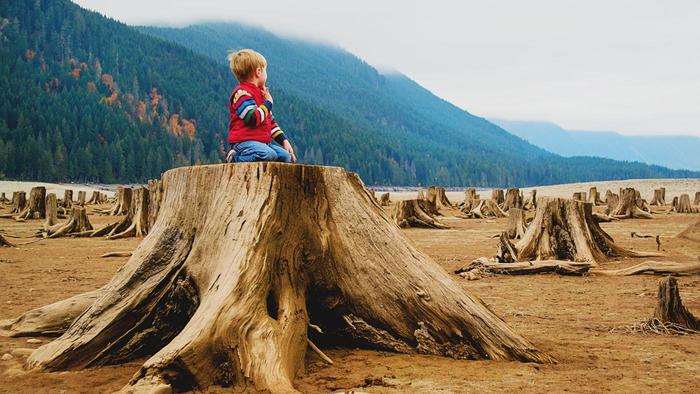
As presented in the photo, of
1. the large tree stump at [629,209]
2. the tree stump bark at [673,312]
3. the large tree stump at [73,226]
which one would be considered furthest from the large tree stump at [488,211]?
the tree stump bark at [673,312]

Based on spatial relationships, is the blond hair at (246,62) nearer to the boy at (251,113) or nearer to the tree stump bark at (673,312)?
the boy at (251,113)

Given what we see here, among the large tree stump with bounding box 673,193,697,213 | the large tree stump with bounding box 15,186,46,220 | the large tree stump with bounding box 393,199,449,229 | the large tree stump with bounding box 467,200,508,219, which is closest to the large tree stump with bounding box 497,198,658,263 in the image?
the large tree stump with bounding box 393,199,449,229

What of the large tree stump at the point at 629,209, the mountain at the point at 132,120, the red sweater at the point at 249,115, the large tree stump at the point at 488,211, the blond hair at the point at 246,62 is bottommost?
the large tree stump at the point at 488,211

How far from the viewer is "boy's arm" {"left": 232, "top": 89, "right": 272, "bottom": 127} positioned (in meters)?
4.76

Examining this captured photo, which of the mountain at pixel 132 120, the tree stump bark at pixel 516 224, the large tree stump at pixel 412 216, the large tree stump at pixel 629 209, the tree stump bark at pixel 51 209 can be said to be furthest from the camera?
the mountain at pixel 132 120

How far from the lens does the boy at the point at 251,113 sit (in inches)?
187

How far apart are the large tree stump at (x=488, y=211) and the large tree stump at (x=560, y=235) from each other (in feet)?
41.1

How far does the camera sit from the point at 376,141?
5571 inches

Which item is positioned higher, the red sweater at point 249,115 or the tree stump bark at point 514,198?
the red sweater at point 249,115

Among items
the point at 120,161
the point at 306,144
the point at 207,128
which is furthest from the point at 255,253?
the point at 306,144

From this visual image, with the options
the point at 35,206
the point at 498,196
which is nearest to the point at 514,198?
the point at 498,196

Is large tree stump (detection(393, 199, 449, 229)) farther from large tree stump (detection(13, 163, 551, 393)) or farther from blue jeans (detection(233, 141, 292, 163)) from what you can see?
large tree stump (detection(13, 163, 551, 393))

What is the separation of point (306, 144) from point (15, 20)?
5971cm

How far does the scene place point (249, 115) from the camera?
479 cm
